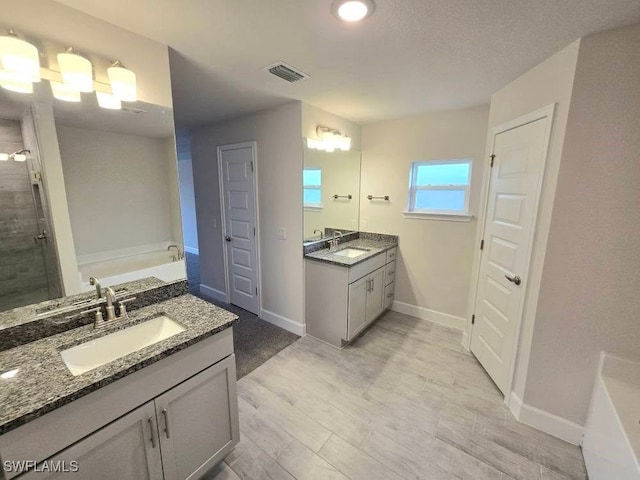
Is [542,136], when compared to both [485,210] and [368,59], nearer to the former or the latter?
[485,210]

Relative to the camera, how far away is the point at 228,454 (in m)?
1.59

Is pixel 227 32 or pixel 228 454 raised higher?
pixel 227 32

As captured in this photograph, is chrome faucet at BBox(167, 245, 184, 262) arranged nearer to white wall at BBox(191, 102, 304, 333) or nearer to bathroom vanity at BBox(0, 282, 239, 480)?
bathroom vanity at BBox(0, 282, 239, 480)

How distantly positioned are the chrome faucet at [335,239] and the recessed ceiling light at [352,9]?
2206 mm

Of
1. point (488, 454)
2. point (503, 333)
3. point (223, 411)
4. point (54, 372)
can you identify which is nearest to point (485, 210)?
point (503, 333)

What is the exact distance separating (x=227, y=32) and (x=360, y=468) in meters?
2.51

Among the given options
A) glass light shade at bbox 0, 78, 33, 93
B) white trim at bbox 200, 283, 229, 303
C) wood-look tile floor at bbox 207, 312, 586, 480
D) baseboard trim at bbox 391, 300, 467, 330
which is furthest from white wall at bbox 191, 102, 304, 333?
glass light shade at bbox 0, 78, 33, 93

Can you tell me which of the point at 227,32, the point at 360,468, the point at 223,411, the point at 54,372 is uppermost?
the point at 227,32

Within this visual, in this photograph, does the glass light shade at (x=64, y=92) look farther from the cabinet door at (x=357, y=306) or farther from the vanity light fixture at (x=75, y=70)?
the cabinet door at (x=357, y=306)

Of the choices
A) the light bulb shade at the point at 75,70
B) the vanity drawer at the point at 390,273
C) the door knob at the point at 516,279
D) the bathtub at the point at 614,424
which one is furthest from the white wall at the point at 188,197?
the bathtub at the point at 614,424

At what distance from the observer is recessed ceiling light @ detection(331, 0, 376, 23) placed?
1.16 metres

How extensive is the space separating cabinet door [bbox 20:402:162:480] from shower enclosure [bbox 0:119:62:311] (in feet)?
2.59

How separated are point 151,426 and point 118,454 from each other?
0.42 ft

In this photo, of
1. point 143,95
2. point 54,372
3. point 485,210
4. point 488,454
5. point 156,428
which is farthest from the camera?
point 485,210
